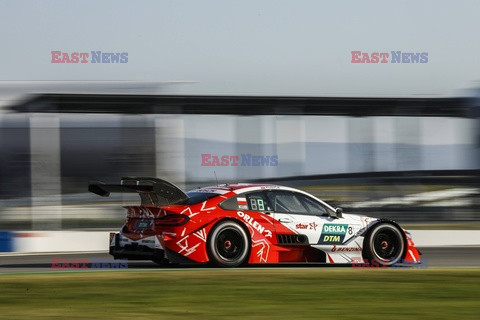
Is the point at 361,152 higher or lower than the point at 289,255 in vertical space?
higher

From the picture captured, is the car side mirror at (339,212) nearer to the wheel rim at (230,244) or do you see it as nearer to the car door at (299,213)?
the car door at (299,213)

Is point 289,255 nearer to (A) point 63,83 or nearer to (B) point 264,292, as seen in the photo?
(B) point 264,292

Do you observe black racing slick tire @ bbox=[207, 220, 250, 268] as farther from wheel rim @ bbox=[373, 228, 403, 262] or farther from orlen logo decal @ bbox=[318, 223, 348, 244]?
wheel rim @ bbox=[373, 228, 403, 262]

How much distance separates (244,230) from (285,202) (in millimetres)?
823

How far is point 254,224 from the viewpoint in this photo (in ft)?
36.6

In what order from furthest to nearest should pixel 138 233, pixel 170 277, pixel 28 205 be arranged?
pixel 28 205 → pixel 138 233 → pixel 170 277

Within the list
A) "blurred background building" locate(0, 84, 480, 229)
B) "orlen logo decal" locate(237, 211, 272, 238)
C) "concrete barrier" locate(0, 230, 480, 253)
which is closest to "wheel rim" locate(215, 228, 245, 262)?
"orlen logo decal" locate(237, 211, 272, 238)

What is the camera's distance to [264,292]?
8477mm

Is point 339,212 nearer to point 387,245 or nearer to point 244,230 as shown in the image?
point 387,245

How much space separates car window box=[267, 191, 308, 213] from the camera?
11513 mm

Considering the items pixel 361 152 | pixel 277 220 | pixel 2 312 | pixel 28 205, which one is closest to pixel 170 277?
pixel 277 220

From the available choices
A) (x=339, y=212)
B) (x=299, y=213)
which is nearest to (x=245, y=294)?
(x=299, y=213)

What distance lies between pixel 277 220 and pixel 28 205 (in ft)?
24.7

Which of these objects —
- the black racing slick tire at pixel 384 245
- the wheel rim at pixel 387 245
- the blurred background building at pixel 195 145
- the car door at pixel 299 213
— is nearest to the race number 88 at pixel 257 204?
the car door at pixel 299 213
